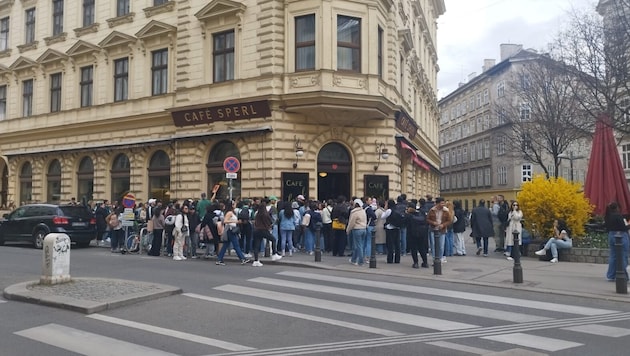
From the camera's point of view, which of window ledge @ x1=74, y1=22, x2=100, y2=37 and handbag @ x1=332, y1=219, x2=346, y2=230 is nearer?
handbag @ x1=332, y1=219, x2=346, y2=230

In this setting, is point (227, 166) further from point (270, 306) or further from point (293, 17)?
point (270, 306)

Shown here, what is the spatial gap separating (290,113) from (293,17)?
394 centimetres

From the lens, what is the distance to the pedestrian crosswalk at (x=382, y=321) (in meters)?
6.25

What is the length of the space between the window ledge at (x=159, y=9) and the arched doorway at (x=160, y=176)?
687 centimetres

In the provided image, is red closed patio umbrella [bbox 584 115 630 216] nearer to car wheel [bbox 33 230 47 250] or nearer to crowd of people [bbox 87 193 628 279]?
crowd of people [bbox 87 193 628 279]

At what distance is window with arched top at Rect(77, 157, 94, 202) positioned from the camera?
2859cm

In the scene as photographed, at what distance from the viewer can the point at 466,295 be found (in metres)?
9.52

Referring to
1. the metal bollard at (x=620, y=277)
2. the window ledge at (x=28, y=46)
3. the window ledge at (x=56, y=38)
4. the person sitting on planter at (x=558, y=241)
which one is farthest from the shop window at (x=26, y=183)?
the metal bollard at (x=620, y=277)

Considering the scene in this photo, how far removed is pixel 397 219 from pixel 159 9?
18.2 meters

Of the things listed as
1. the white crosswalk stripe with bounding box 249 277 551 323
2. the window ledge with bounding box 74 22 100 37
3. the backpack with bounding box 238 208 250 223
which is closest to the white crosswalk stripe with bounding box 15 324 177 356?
the white crosswalk stripe with bounding box 249 277 551 323

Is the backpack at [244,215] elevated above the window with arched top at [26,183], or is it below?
below

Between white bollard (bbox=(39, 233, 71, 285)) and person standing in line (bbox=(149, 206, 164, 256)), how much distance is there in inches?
244

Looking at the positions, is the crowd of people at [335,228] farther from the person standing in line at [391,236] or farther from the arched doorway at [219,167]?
the arched doorway at [219,167]

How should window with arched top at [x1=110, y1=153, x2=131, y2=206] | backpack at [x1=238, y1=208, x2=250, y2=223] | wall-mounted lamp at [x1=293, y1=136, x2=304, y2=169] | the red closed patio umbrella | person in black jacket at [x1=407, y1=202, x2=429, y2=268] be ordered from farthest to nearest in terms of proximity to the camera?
window with arched top at [x1=110, y1=153, x2=131, y2=206] → wall-mounted lamp at [x1=293, y1=136, x2=304, y2=169] → the red closed patio umbrella → backpack at [x1=238, y1=208, x2=250, y2=223] → person in black jacket at [x1=407, y1=202, x2=429, y2=268]
